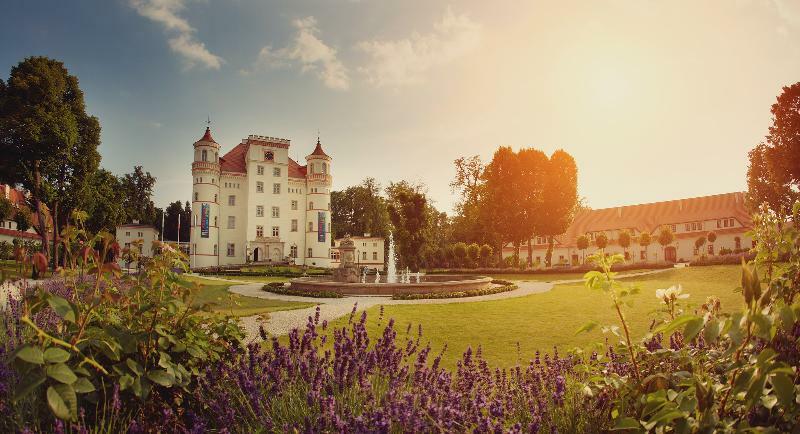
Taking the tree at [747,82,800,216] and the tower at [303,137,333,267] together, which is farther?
the tower at [303,137,333,267]

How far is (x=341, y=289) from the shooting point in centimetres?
2231

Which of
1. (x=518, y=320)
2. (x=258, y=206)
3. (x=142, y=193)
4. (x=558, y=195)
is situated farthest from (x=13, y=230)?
(x=518, y=320)

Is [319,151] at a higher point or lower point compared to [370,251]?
higher

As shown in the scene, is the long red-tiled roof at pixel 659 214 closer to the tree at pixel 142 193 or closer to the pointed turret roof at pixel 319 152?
the pointed turret roof at pixel 319 152

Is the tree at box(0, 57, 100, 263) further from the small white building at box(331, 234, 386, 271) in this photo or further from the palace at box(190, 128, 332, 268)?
the small white building at box(331, 234, 386, 271)

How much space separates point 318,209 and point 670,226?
160ft

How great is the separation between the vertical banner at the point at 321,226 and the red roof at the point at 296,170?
22.9 feet

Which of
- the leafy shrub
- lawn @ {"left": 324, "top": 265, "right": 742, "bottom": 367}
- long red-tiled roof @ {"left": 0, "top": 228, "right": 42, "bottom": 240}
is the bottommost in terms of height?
the leafy shrub

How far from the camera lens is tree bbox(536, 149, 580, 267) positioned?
155ft

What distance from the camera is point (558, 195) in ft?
155

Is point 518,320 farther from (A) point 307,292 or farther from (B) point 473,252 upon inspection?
(B) point 473,252

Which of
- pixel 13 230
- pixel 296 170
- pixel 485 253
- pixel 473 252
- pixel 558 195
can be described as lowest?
pixel 485 253

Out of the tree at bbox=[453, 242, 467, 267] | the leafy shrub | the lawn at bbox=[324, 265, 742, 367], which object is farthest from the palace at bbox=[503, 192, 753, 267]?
the lawn at bbox=[324, 265, 742, 367]

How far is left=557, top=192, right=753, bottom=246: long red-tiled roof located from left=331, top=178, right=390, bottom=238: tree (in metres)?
30.0
